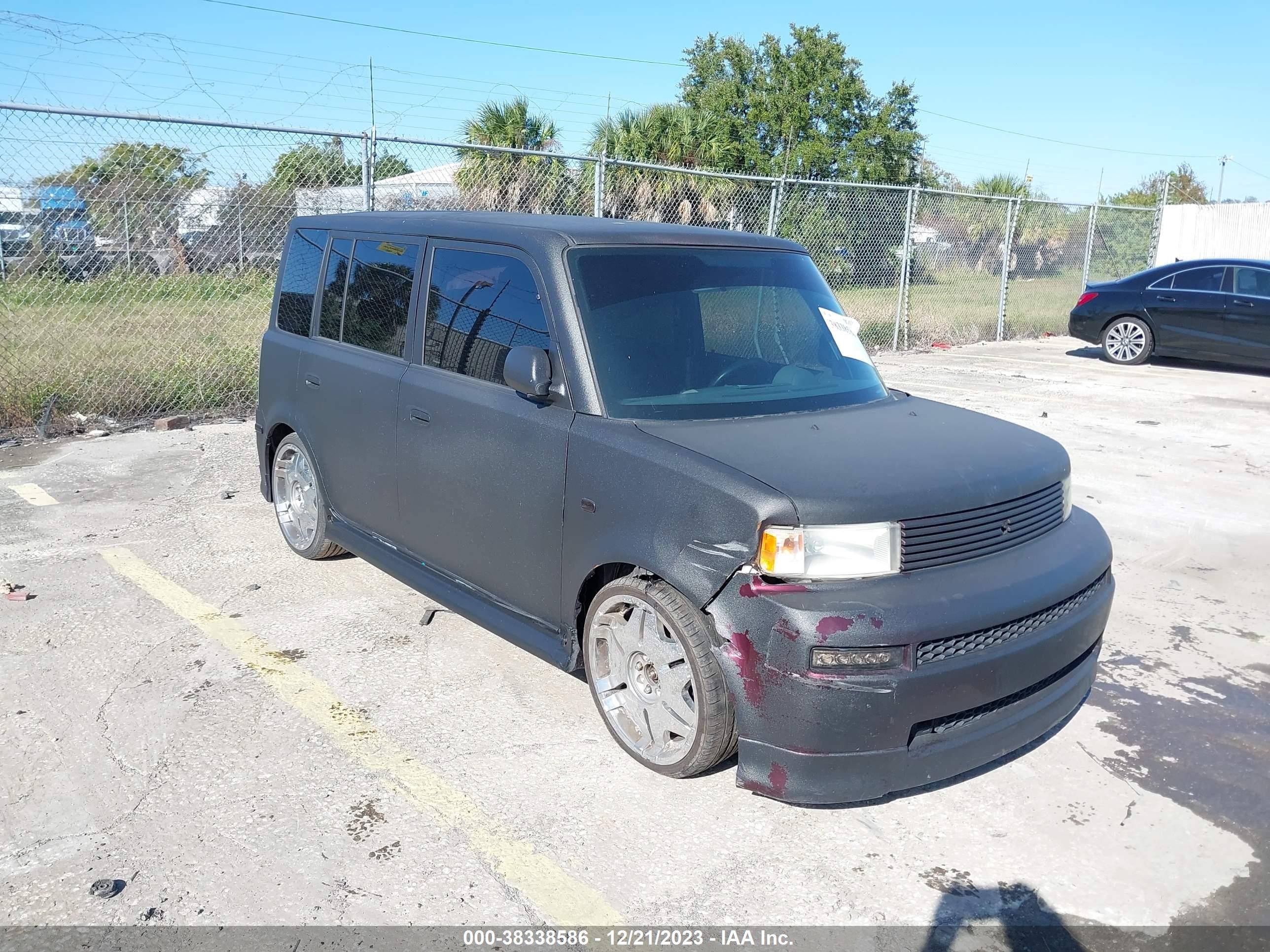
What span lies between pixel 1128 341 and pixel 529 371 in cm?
1313

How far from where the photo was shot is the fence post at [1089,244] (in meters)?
18.5

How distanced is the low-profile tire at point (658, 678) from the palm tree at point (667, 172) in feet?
27.6

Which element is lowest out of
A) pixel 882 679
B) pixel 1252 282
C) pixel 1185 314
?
pixel 882 679

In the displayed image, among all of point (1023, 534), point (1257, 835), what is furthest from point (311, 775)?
point (1257, 835)

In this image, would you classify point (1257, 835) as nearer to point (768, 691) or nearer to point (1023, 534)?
point (1023, 534)

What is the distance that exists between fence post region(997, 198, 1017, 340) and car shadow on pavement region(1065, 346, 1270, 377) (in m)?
1.67

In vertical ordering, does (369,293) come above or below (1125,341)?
above

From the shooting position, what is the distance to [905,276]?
1476 cm

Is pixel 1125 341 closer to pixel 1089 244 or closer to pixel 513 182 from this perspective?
pixel 1089 244

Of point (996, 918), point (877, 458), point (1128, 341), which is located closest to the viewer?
point (996, 918)

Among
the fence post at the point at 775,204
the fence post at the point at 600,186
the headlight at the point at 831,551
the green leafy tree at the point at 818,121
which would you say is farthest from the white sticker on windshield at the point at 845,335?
the green leafy tree at the point at 818,121

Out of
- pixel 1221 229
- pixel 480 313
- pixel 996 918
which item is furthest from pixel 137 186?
pixel 1221 229

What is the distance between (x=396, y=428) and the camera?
445 cm

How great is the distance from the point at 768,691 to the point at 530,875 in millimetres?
874
